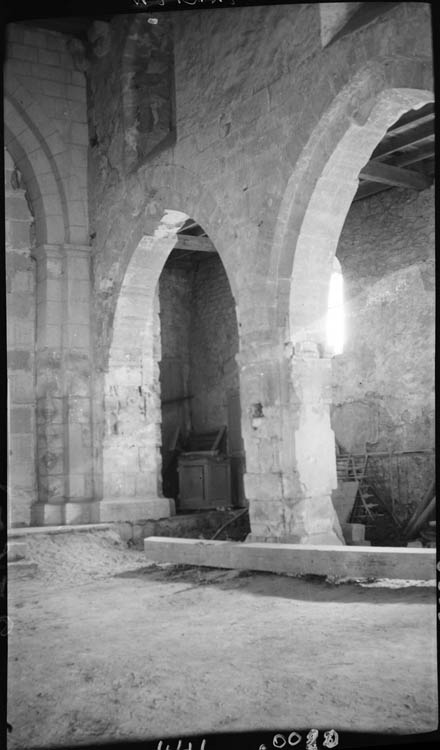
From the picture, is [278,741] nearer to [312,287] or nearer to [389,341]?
[312,287]

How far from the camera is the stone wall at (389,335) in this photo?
1008 cm

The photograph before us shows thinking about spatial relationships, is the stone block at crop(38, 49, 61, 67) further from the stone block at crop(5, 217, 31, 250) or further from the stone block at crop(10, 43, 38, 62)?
the stone block at crop(5, 217, 31, 250)

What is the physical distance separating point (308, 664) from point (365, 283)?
319 inches

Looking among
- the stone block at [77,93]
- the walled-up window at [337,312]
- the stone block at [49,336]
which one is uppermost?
the stone block at [77,93]

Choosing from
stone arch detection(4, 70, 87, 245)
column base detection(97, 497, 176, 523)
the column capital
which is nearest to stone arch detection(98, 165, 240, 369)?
the column capital

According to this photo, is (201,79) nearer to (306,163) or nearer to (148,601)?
(306,163)

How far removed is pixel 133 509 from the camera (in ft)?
30.2

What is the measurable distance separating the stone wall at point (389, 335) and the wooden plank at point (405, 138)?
1.18 metres

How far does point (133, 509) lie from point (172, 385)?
519 cm

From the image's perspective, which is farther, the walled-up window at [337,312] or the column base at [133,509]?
the walled-up window at [337,312]

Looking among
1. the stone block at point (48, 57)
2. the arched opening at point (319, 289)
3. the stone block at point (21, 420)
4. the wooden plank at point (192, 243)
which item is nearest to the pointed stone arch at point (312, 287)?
the arched opening at point (319, 289)

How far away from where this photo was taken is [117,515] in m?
9.09

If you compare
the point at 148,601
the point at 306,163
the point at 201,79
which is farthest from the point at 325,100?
the point at 148,601

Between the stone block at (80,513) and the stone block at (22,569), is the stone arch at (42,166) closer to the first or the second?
the stone block at (80,513)
